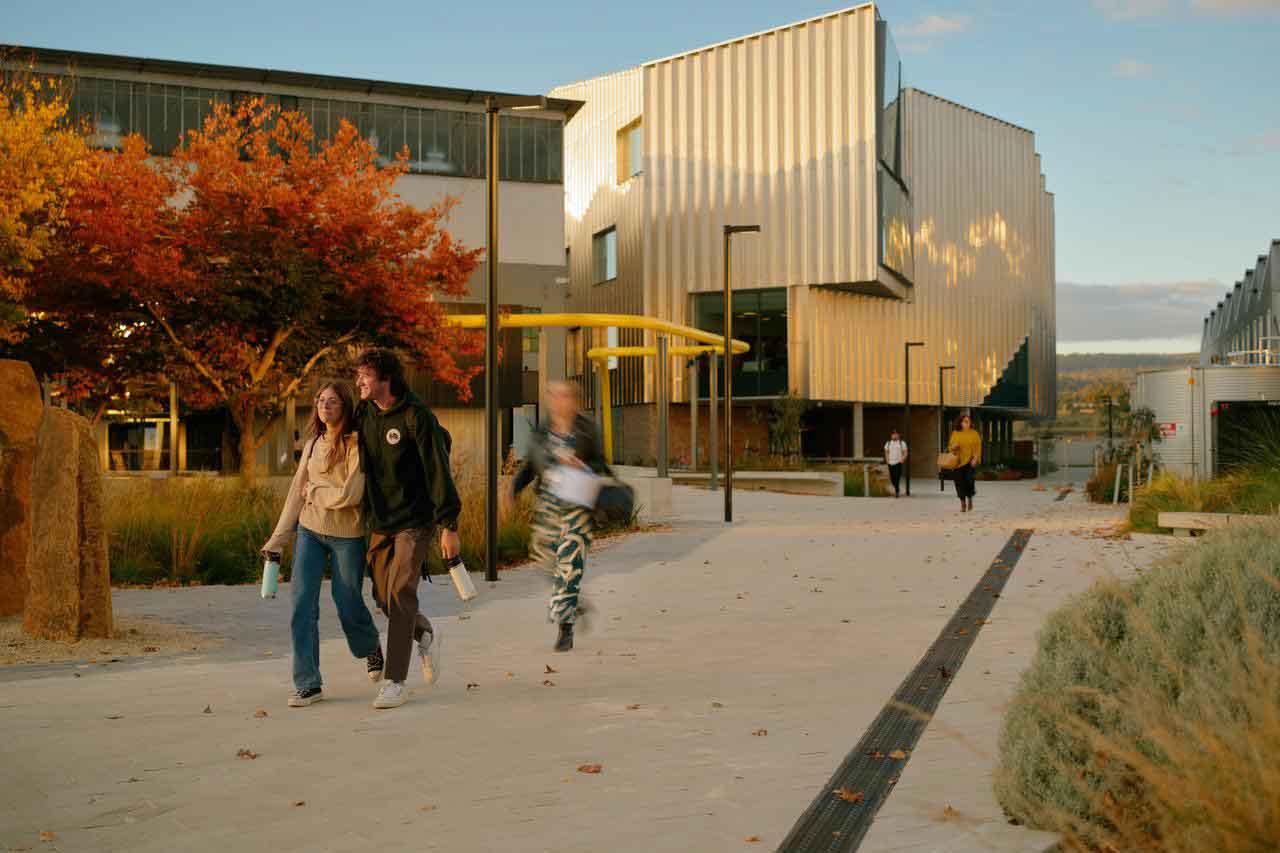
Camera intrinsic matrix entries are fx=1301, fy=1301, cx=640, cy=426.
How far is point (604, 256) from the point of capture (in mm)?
54031

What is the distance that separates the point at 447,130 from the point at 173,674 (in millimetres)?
33350

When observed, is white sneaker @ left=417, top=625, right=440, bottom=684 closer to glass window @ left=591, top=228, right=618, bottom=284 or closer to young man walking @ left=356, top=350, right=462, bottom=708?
young man walking @ left=356, top=350, right=462, bottom=708

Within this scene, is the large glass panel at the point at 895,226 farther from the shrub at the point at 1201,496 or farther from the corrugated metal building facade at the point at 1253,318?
the shrub at the point at 1201,496

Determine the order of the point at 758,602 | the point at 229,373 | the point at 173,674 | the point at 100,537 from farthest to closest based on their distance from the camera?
the point at 229,373
the point at 758,602
the point at 100,537
the point at 173,674

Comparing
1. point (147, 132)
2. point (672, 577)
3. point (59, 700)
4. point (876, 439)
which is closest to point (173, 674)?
point (59, 700)

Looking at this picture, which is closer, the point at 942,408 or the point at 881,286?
the point at 881,286

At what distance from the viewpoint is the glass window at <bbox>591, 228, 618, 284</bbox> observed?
173ft

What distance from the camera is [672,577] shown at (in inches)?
512

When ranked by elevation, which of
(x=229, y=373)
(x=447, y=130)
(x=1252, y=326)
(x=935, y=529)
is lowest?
(x=935, y=529)

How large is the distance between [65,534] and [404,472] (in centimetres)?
282

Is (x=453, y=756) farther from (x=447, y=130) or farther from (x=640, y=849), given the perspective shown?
(x=447, y=130)


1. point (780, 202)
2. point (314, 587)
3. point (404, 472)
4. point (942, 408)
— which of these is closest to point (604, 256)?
point (780, 202)

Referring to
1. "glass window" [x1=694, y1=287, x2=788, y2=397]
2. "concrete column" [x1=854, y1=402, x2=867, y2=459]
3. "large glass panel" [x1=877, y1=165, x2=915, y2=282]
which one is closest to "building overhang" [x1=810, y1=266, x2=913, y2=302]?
"large glass panel" [x1=877, y1=165, x2=915, y2=282]

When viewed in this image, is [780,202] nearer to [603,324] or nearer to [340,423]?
[603,324]
